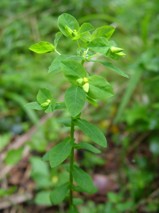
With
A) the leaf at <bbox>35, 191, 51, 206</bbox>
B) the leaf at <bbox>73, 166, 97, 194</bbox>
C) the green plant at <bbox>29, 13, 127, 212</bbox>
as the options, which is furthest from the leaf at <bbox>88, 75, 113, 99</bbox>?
the leaf at <bbox>35, 191, 51, 206</bbox>

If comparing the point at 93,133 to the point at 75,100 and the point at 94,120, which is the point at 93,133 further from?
the point at 94,120

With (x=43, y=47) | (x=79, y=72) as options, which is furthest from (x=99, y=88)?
(x=43, y=47)

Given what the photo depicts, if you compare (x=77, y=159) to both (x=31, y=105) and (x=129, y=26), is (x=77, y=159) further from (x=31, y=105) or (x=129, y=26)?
(x=129, y=26)

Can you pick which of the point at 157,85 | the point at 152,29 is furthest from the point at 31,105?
the point at 152,29

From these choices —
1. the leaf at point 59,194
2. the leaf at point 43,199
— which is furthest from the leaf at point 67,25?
the leaf at point 43,199

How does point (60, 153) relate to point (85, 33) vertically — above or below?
below

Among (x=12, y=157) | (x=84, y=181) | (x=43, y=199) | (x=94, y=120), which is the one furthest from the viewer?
(x=94, y=120)
